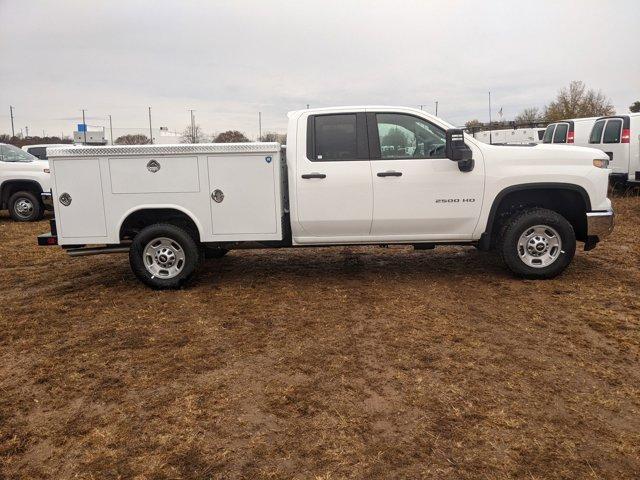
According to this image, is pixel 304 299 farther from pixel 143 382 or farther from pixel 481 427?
pixel 481 427

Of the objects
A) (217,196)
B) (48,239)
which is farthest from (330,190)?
(48,239)

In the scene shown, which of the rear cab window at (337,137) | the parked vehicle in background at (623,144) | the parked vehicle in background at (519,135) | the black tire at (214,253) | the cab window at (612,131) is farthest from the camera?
the parked vehicle in background at (519,135)

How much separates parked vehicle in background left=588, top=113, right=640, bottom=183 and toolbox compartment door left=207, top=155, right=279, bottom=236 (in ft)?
34.7

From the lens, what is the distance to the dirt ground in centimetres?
285

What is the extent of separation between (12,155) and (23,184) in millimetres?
730

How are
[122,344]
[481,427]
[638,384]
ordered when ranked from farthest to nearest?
1. [122,344]
2. [638,384]
3. [481,427]

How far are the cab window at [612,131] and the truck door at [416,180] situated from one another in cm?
958

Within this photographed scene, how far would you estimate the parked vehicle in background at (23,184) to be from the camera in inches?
496

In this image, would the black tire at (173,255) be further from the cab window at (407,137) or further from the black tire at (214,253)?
the cab window at (407,137)

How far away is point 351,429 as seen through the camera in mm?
3113

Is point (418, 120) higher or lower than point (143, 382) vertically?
higher

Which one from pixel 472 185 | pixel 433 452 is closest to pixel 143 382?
pixel 433 452

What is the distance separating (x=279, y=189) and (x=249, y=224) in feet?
1.68

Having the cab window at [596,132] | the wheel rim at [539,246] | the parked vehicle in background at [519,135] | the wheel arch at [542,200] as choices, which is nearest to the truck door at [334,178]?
the wheel arch at [542,200]
